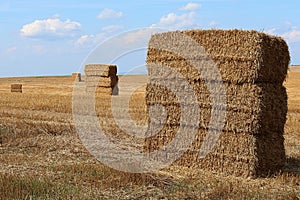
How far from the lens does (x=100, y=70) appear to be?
1142 inches

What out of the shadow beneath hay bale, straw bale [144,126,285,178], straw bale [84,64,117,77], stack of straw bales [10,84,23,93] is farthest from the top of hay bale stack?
stack of straw bales [10,84,23,93]

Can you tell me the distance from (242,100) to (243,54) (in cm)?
78

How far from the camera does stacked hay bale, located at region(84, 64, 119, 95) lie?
27.7 meters

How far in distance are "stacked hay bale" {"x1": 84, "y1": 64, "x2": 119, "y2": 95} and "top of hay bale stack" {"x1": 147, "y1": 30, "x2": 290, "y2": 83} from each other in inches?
735

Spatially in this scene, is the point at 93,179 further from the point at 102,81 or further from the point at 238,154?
the point at 102,81

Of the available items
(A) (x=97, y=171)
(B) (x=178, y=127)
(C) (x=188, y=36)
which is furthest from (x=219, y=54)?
(A) (x=97, y=171)

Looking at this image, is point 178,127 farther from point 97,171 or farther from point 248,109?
point 97,171

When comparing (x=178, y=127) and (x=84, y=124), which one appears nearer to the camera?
(x=178, y=127)

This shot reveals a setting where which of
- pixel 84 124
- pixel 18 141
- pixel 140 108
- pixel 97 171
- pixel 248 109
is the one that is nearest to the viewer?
pixel 97 171

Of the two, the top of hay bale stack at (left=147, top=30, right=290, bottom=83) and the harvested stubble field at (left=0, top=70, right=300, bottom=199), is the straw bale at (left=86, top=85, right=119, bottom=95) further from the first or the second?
the top of hay bale stack at (left=147, top=30, right=290, bottom=83)

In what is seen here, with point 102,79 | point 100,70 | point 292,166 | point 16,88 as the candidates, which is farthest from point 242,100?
point 16,88

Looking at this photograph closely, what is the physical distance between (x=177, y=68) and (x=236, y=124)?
1.54m

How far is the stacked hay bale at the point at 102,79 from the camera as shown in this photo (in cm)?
2770

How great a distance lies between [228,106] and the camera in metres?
8.64
